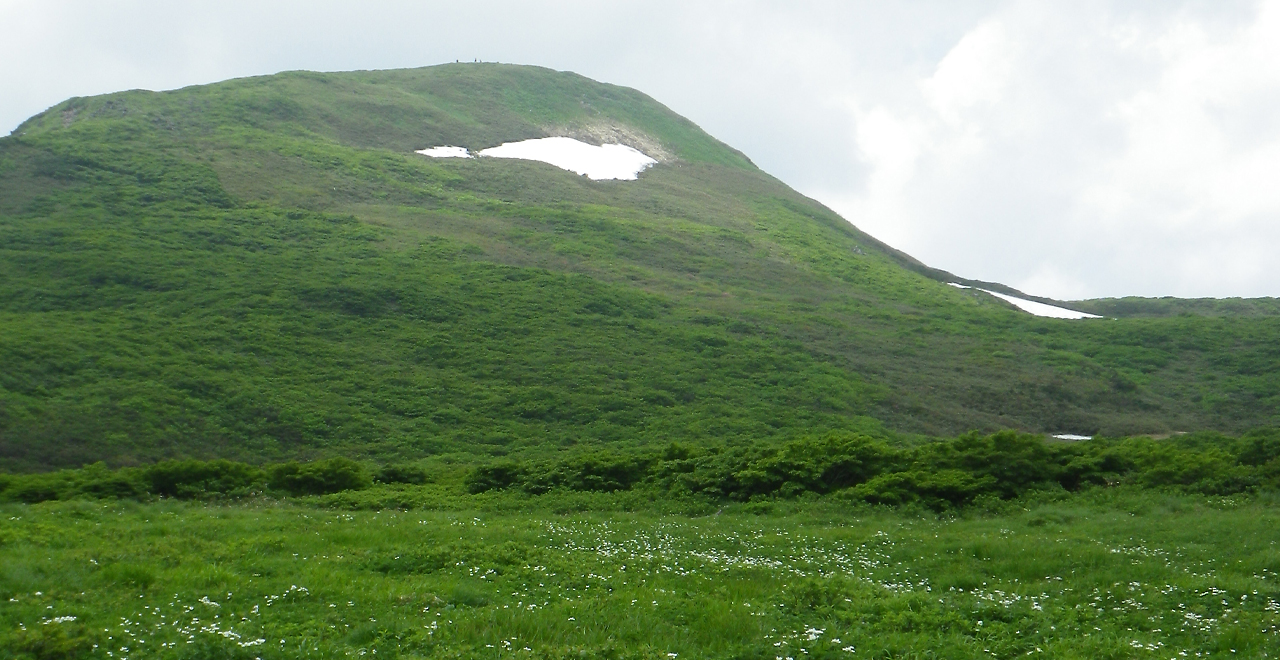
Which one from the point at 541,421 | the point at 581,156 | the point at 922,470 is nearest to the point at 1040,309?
the point at 581,156

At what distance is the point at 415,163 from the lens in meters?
73.9

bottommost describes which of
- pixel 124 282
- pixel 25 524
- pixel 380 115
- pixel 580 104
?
pixel 25 524

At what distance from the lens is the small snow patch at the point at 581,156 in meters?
→ 82.4

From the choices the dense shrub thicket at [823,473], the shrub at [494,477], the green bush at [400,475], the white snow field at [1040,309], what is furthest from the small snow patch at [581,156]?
the dense shrub thicket at [823,473]

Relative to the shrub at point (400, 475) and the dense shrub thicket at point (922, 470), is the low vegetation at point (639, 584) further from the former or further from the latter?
the shrub at point (400, 475)

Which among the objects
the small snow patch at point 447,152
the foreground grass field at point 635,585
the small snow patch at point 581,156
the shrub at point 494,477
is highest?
the small snow patch at point 581,156

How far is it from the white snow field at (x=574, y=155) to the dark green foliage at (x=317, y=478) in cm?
5739

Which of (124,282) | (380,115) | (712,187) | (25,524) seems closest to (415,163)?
(380,115)

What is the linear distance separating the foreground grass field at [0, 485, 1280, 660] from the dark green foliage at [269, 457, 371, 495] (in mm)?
4538

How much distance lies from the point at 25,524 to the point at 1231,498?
66.3 ft

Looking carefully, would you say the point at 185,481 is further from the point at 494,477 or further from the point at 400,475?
the point at 494,477

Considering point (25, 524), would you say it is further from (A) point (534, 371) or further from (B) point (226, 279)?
(B) point (226, 279)

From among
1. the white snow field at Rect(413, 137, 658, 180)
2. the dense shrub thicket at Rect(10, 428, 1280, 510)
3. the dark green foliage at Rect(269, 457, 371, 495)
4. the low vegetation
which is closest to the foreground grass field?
the low vegetation

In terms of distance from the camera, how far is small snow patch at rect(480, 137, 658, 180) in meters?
82.4
